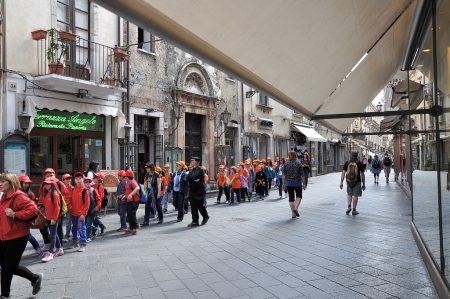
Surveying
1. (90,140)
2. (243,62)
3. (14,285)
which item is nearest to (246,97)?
(90,140)

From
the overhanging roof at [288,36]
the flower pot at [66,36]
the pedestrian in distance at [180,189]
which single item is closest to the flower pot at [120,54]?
the flower pot at [66,36]

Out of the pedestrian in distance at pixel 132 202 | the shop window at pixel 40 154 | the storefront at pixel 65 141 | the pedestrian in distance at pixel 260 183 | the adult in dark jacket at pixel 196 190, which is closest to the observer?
the pedestrian in distance at pixel 132 202

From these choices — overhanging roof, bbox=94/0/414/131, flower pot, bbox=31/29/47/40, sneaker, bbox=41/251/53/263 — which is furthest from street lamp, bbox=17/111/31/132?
overhanging roof, bbox=94/0/414/131

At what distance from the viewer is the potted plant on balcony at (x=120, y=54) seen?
15.7 m

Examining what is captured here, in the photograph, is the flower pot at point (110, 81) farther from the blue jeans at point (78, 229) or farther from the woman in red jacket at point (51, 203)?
the woman in red jacket at point (51, 203)

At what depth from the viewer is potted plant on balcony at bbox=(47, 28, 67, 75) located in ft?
43.8

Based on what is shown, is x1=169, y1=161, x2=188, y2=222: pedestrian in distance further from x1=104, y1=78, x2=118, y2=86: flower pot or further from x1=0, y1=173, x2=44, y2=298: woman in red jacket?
x1=0, y1=173, x2=44, y2=298: woman in red jacket

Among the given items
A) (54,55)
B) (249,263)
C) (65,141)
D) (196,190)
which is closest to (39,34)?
(54,55)

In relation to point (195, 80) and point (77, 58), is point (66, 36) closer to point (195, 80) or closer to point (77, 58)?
point (77, 58)

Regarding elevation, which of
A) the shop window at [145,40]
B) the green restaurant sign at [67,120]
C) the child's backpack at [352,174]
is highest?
the shop window at [145,40]

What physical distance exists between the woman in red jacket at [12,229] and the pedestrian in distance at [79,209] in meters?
2.86

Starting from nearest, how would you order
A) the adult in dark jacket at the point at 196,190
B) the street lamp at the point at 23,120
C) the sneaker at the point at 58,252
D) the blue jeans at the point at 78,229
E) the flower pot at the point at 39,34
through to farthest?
the sneaker at the point at 58,252 → the blue jeans at the point at 78,229 → the adult in dark jacket at the point at 196,190 → the street lamp at the point at 23,120 → the flower pot at the point at 39,34

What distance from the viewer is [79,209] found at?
8461mm

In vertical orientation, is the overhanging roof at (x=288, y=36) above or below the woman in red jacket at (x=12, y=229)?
above
